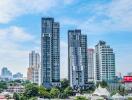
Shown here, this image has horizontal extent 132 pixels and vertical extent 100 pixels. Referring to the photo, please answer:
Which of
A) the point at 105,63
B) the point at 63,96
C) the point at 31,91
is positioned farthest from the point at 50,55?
the point at 31,91

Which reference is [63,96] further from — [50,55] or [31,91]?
[50,55]

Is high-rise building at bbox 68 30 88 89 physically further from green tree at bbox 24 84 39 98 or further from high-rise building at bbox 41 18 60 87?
green tree at bbox 24 84 39 98

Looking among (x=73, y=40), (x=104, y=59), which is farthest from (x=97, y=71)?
(x=73, y=40)

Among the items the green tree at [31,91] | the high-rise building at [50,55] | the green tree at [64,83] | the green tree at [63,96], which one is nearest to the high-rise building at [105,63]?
the green tree at [64,83]

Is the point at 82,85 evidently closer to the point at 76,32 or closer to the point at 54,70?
the point at 54,70

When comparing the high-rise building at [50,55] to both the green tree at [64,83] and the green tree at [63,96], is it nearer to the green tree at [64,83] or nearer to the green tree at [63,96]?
the green tree at [64,83]

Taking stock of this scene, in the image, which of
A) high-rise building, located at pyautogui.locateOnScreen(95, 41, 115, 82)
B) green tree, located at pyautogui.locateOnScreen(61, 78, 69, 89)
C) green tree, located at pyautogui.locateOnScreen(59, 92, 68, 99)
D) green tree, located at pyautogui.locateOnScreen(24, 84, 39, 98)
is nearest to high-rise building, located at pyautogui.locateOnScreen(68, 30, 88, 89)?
green tree, located at pyautogui.locateOnScreen(61, 78, 69, 89)
